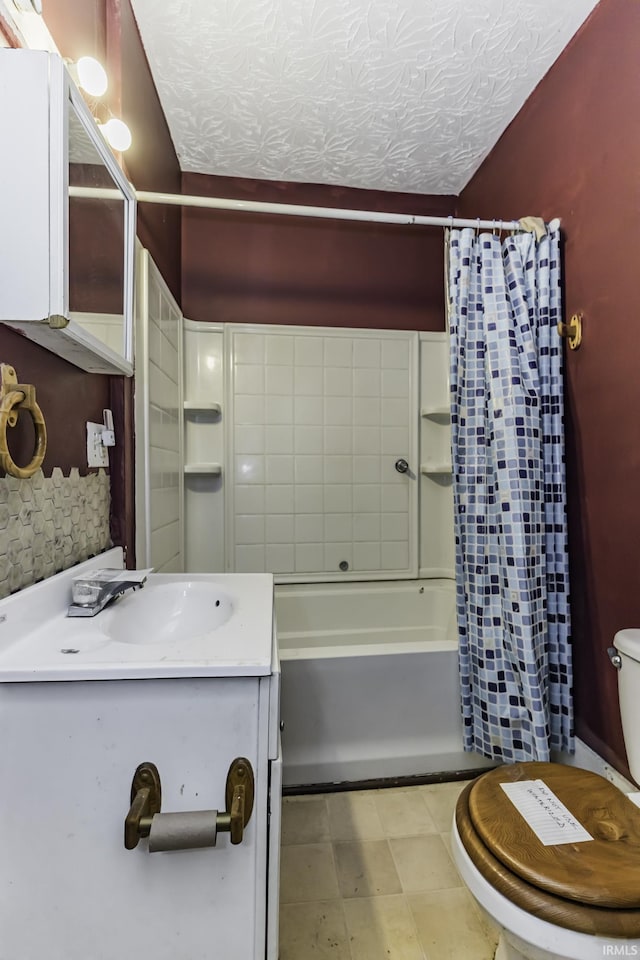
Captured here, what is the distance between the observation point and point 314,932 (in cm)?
115

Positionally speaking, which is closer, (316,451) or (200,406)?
(200,406)

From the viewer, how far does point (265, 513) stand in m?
2.46

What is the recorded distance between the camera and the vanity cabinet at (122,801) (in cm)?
72

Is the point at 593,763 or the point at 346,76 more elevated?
the point at 346,76

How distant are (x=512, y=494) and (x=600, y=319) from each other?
615mm

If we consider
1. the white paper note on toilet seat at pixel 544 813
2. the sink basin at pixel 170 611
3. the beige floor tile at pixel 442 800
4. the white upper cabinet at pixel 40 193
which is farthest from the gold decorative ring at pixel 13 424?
the beige floor tile at pixel 442 800

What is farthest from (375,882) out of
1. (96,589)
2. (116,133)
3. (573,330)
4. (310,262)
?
(310,262)

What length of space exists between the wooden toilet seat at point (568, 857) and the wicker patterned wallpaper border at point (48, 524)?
3.29 feet

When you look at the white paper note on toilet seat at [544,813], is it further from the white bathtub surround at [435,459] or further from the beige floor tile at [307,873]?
the white bathtub surround at [435,459]

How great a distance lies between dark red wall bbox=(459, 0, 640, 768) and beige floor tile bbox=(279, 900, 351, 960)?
94 centimetres

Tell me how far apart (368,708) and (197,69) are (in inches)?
96.0

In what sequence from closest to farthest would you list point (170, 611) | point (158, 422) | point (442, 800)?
point (170, 611) < point (442, 800) < point (158, 422)

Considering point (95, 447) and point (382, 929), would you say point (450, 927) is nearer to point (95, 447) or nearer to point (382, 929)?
point (382, 929)

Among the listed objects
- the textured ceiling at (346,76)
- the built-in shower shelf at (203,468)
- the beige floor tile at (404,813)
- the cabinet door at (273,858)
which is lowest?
the beige floor tile at (404,813)
